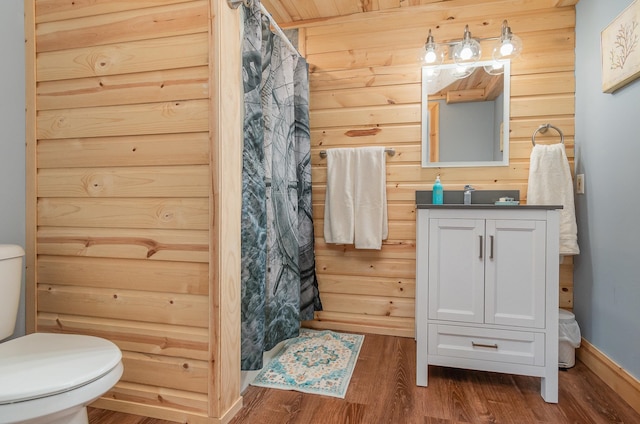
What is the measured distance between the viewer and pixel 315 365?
6.19 feet

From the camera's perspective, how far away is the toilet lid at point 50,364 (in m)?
0.92

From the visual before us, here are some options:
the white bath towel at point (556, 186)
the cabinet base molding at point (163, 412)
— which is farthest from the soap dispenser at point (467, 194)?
the cabinet base molding at point (163, 412)

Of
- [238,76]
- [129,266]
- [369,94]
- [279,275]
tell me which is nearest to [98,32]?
[238,76]

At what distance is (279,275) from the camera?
1.86 metres

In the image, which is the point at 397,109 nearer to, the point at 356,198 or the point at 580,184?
the point at 356,198

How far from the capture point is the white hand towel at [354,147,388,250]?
2266 mm

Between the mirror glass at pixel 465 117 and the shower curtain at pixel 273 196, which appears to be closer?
the shower curtain at pixel 273 196

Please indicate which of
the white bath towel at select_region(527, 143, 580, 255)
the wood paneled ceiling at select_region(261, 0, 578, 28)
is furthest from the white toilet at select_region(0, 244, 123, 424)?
the white bath towel at select_region(527, 143, 580, 255)

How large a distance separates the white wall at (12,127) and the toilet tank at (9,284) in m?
0.20

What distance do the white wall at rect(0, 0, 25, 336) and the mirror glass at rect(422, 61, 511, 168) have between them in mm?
2199

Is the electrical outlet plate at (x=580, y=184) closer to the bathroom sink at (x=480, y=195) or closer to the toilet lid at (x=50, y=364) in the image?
the bathroom sink at (x=480, y=195)

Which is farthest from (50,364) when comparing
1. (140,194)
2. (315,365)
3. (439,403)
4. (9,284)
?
(439,403)

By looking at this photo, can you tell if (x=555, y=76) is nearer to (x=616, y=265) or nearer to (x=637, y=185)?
(x=637, y=185)

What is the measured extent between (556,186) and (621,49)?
2.38ft
